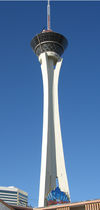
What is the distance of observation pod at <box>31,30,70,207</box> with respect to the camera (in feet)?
244

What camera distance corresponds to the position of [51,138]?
→ 264 feet

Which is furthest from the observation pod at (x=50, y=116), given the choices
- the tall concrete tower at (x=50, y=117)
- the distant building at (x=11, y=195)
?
the distant building at (x=11, y=195)

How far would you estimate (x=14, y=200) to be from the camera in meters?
173

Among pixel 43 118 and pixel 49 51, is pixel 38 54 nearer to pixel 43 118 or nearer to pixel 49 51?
pixel 49 51

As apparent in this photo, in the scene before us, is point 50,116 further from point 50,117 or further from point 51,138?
point 51,138

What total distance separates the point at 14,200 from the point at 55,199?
115107 mm

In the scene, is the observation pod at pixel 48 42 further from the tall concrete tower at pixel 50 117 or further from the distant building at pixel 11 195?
the distant building at pixel 11 195

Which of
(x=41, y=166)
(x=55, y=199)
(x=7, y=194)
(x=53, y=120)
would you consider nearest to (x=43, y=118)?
(x=53, y=120)

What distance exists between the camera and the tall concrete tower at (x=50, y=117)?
74188mm

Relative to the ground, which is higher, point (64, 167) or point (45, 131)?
point (45, 131)

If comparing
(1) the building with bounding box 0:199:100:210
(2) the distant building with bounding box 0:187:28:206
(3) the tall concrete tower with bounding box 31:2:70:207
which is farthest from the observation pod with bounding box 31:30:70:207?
(2) the distant building with bounding box 0:187:28:206

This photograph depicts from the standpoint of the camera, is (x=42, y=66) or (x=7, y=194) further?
(x=7, y=194)

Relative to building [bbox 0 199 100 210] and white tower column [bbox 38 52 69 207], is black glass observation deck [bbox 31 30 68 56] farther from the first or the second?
building [bbox 0 199 100 210]

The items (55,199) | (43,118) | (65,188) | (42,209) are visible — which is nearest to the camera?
(42,209)
